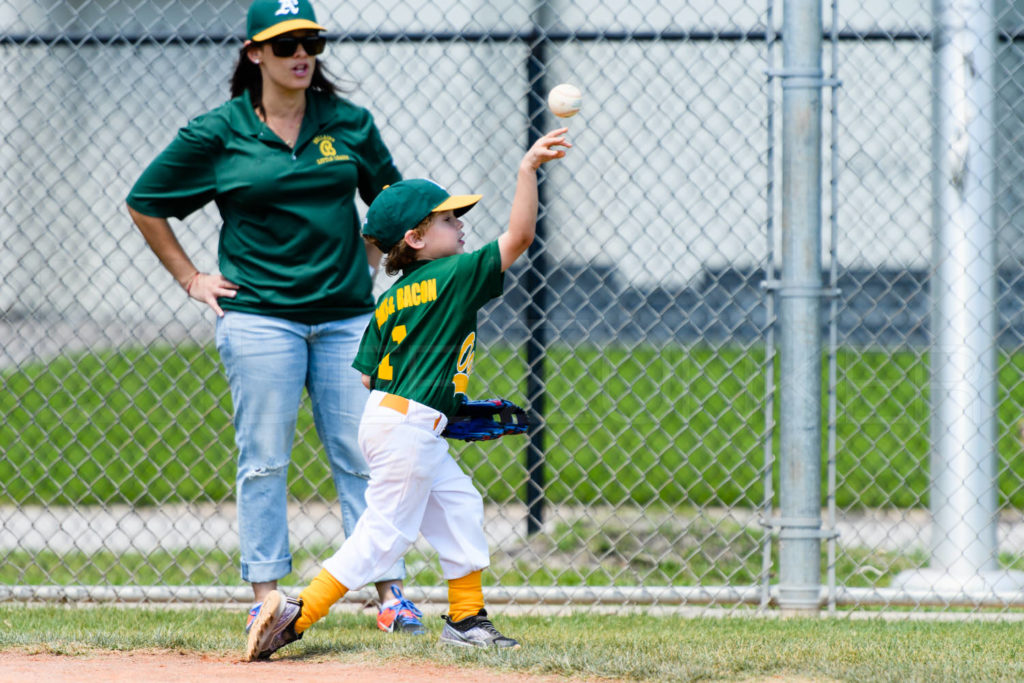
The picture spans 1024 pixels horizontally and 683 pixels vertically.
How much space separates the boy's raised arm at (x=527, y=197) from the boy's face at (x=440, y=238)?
224mm

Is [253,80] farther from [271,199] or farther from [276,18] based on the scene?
[271,199]

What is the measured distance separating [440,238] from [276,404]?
0.77 metres

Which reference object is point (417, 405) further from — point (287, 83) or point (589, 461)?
point (589, 461)

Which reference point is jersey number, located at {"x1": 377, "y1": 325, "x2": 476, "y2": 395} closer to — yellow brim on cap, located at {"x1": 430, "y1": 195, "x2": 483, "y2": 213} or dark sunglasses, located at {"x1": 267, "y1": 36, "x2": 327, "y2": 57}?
yellow brim on cap, located at {"x1": 430, "y1": 195, "x2": 483, "y2": 213}

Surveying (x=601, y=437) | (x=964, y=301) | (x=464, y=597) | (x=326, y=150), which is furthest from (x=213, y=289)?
(x=601, y=437)

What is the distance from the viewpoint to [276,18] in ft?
10.3

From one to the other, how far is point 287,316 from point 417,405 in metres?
0.65

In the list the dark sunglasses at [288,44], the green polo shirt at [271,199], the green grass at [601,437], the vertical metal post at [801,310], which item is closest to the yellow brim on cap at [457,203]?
the green polo shirt at [271,199]

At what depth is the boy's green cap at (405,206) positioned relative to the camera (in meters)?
2.84

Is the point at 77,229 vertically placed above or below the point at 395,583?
above

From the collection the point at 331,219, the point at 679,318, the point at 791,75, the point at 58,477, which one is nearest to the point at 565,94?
the point at 331,219

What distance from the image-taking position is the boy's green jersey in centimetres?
277

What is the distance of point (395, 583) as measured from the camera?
3.33 meters

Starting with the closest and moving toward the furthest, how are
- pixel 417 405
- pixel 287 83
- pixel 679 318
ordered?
pixel 417 405 < pixel 287 83 < pixel 679 318
